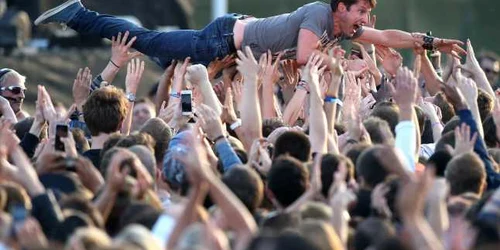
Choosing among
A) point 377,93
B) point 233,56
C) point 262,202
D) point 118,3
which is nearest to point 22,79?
point 233,56

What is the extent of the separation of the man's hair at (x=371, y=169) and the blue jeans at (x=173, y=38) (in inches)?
148

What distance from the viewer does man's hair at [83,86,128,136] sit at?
10.1m

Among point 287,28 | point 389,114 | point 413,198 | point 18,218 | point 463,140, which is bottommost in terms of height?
point 389,114

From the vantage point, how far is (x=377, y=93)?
1247 cm

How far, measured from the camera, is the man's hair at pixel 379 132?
9.76 metres

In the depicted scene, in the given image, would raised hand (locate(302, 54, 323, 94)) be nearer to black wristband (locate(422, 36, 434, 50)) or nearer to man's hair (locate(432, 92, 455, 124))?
man's hair (locate(432, 92, 455, 124))

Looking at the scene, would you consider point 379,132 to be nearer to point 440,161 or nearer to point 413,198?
point 440,161

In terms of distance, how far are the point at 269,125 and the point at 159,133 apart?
963mm

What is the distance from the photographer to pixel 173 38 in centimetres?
1222

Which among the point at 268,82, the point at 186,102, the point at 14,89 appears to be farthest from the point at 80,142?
the point at 268,82

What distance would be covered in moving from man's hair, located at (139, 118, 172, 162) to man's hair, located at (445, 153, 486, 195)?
221cm

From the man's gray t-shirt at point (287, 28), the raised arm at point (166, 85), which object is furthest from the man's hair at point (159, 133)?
the raised arm at point (166, 85)

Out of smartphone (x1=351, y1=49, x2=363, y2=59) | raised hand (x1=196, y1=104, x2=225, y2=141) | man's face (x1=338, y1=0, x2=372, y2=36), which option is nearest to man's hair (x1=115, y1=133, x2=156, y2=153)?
raised hand (x1=196, y1=104, x2=225, y2=141)

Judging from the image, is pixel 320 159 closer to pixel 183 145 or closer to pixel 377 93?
pixel 183 145
